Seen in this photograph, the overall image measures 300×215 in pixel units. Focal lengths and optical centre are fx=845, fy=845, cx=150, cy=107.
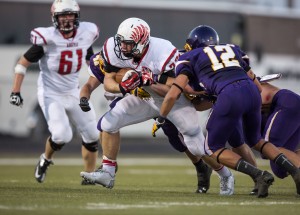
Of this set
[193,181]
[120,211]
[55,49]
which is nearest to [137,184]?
[193,181]

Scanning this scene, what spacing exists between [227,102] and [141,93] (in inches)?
41.8

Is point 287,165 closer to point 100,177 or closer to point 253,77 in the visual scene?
point 253,77

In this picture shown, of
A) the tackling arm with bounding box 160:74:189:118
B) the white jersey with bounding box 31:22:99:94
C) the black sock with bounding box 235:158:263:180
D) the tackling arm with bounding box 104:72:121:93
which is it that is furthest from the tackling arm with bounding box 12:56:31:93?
the black sock with bounding box 235:158:263:180

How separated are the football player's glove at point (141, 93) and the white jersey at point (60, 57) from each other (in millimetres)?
1796

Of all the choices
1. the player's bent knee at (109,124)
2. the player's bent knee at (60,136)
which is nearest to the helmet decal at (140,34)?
the player's bent knee at (109,124)

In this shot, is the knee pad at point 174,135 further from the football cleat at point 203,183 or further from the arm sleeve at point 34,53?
the arm sleeve at point 34,53

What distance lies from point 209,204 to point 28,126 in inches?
523

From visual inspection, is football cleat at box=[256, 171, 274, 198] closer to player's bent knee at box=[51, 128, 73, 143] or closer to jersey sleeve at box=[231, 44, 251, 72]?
jersey sleeve at box=[231, 44, 251, 72]

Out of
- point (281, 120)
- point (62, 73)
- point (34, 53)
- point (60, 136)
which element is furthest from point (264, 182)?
point (34, 53)

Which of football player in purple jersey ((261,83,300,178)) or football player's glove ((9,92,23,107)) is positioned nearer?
football player in purple jersey ((261,83,300,178))

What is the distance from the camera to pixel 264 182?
23.2 ft

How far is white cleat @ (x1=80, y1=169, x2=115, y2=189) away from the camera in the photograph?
25.4ft

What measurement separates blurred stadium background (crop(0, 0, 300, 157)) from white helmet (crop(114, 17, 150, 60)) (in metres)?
9.11

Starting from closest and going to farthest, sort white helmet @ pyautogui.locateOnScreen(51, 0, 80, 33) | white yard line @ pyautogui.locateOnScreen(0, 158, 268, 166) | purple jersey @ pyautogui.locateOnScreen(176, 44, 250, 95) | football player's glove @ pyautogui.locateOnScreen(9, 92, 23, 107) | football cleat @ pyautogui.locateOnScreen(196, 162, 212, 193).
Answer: purple jersey @ pyautogui.locateOnScreen(176, 44, 250, 95), football cleat @ pyautogui.locateOnScreen(196, 162, 212, 193), football player's glove @ pyautogui.locateOnScreen(9, 92, 23, 107), white helmet @ pyautogui.locateOnScreen(51, 0, 80, 33), white yard line @ pyautogui.locateOnScreen(0, 158, 268, 166)
